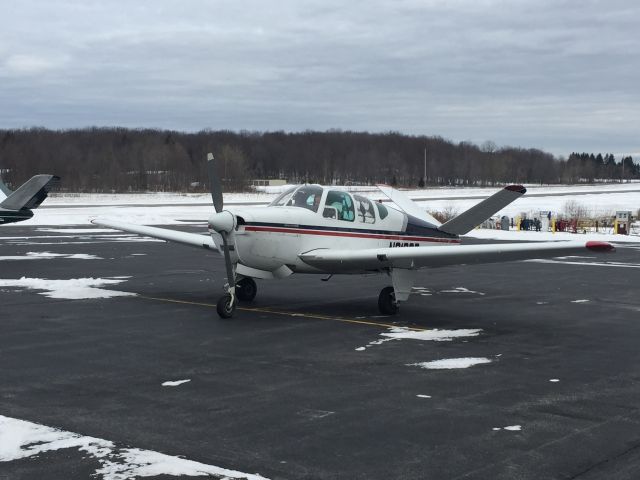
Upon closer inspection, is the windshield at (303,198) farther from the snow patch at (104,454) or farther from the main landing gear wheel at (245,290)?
the snow patch at (104,454)

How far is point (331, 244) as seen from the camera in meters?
14.5

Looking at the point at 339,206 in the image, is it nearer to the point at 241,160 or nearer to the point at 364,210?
the point at 364,210

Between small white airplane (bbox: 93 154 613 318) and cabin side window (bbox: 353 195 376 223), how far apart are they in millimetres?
19

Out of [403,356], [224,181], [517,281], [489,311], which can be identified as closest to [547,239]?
[517,281]

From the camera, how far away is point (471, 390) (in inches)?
346

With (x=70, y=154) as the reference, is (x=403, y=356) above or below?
below

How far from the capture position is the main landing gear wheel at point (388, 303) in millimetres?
14398

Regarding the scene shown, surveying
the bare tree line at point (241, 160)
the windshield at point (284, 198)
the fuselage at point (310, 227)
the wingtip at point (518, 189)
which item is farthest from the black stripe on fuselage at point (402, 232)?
the bare tree line at point (241, 160)

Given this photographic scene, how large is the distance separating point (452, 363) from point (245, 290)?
643 centimetres

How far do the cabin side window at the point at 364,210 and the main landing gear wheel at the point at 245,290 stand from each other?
8.44 feet

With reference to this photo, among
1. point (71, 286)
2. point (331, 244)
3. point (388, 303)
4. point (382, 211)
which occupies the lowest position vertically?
point (71, 286)

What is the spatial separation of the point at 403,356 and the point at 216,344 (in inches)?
106

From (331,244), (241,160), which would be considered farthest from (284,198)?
(241,160)

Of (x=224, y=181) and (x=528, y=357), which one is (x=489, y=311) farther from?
(x=224, y=181)
